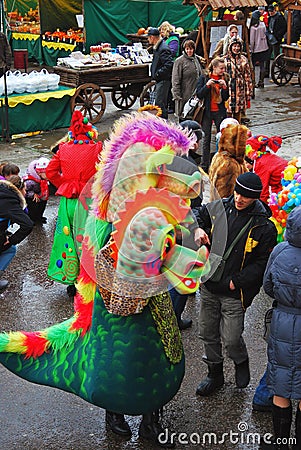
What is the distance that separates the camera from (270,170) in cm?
596

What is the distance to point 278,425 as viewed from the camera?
150 inches

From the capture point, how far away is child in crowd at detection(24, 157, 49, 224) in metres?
7.31

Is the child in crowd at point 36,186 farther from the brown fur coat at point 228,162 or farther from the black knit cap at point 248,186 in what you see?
the black knit cap at point 248,186

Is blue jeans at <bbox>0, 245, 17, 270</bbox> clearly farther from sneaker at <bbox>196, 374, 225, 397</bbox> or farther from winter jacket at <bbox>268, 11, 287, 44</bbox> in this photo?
winter jacket at <bbox>268, 11, 287, 44</bbox>

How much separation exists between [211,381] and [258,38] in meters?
12.3

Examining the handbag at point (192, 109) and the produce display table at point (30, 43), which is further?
the produce display table at point (30, 43)

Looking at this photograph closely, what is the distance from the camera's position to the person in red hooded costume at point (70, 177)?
5590 mm

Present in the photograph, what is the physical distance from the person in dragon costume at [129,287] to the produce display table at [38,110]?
7.83 meters

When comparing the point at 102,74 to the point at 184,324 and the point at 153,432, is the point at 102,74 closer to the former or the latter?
the point at 184,324

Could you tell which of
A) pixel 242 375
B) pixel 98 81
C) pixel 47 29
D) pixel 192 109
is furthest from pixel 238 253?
pixel 47 29

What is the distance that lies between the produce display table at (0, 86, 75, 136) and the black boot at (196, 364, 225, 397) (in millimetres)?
7623

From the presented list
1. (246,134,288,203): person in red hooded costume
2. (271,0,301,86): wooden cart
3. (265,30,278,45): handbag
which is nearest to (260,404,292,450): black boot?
(246,134,288,203): person in red hooded costume

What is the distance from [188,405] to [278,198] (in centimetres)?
192

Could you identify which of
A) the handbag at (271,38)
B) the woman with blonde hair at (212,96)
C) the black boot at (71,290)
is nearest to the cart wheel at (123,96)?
the woman with blonde hair at (212,96)
